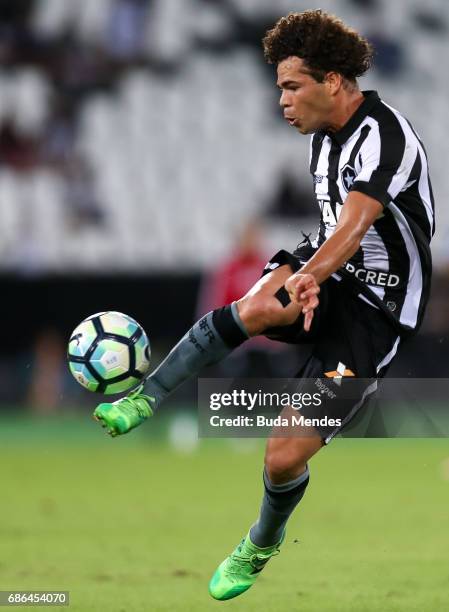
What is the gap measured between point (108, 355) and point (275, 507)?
999 mm

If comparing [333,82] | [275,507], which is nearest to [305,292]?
[333,82]

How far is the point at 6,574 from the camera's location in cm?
544

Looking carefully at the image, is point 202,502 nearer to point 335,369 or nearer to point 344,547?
point 344,547

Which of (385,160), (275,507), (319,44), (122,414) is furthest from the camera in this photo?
(275,507)

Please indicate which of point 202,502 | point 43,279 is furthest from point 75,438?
point 202,502

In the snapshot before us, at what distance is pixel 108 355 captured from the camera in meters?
4.71

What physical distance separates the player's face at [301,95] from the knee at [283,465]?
133 cm

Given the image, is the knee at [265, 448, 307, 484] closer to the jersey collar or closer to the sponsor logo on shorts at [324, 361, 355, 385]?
the sponsor logo on shorts at [324, 361, 355, 385]

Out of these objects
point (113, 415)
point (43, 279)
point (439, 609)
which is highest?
point (113, 415)

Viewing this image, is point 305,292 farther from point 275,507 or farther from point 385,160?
point 275,507

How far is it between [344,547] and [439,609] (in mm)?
1738

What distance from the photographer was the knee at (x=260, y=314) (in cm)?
465

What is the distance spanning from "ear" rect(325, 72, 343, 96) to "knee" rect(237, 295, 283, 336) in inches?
34.4

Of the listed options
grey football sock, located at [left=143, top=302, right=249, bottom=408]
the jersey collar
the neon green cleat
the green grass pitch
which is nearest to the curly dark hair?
the jersey collar
